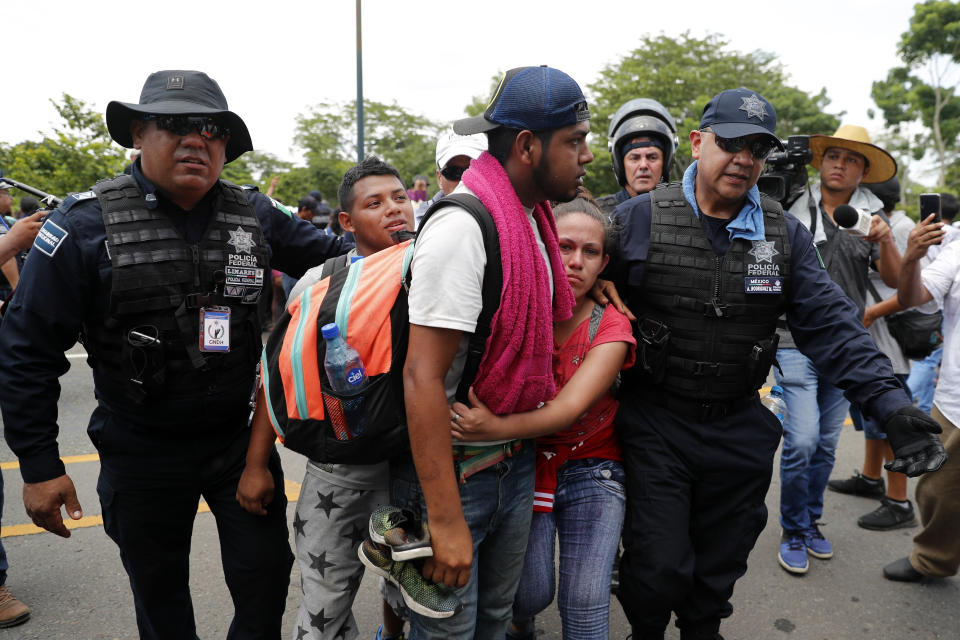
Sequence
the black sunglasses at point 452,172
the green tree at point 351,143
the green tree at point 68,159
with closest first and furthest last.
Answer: the black sunglasses at point 452,172, the green tree at point 68,159, the green tree at point 351,143

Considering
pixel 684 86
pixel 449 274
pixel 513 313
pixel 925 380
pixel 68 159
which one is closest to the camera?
pixel 449 274

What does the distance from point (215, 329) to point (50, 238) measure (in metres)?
0.56

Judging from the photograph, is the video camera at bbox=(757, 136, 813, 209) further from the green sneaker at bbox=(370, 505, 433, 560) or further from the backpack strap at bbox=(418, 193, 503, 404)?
the green sneaker at bbox=(370, 505, 433, 560)

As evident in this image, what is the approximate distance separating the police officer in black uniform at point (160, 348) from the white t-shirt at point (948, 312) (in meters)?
3.08

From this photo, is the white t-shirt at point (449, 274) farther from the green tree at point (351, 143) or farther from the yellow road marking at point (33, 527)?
the green tree at point (351, 143)

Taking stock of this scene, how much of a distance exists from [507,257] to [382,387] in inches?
17.8

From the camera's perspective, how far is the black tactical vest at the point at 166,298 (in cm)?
210

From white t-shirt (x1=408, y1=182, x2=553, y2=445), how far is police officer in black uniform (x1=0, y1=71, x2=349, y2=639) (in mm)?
Result: 1068

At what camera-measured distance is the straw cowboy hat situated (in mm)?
3658

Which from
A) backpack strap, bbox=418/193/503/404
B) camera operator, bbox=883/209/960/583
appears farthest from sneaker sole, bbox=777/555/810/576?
backpack strap, bbox=418/193/503/404

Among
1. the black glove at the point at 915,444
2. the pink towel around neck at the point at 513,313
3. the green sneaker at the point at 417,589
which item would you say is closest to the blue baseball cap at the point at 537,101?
the pink towel around neck at the point at 513,313

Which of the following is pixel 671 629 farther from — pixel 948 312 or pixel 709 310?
pixel 948 312

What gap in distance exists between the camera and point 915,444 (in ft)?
6.52

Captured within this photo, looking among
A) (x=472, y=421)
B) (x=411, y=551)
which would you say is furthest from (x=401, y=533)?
(x=472, y=421)
